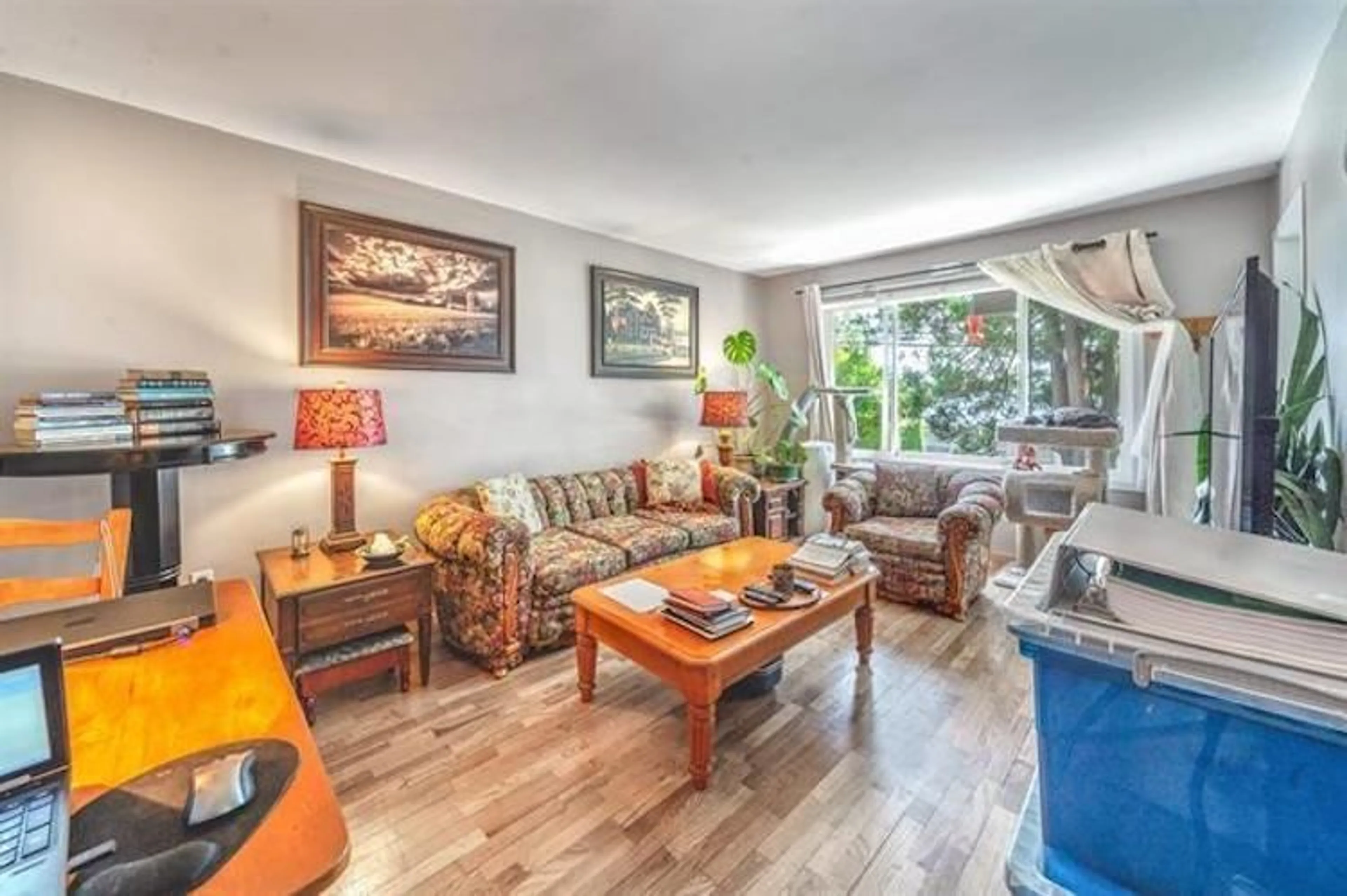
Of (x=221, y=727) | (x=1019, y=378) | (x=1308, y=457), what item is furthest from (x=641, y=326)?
(x=221, y=727)

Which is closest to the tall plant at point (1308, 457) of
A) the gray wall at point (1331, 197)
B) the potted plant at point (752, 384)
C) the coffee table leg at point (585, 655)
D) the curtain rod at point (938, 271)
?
the gray wall at point (1331, 197)

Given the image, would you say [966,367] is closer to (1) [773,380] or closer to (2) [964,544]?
(1) [773,380]

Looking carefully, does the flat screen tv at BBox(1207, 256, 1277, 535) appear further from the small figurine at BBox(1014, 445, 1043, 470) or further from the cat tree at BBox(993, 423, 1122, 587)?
the small figurine at BBox(1014, 445, 1043, 470)

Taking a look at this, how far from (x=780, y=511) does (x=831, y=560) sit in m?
1.96

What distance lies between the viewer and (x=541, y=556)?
2.95 m

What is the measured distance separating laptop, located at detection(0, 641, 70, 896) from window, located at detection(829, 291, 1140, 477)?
14.5 ft

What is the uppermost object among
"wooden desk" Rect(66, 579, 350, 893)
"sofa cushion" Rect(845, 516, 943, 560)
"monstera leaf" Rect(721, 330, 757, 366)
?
"monstera leaf" Rect(721, 330, 757, 366)

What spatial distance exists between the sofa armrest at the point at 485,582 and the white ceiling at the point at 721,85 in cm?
177

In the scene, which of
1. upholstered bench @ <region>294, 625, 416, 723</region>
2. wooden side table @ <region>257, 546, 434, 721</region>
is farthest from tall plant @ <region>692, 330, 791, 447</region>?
upholstered bench @ <region>294, 625, 416, 723</region>

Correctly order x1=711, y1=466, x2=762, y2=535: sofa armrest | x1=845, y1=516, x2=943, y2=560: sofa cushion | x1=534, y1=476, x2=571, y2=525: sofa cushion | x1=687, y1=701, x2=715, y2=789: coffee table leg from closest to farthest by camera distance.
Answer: x1=687, y1=701, x2=715, y2=789: coffee table leg < x1=845, y1=516, x2=943, y2=560: sofa cushion < x1=534, y1=476, x2=571, y2=525: sofa cushion < x1=711, y1=466, x2=762, y2=535: sofa armrest

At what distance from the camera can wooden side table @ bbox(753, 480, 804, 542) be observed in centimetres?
446

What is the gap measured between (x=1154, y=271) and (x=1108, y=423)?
3.38 feet

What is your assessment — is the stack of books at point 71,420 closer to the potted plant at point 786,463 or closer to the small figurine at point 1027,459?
the potted plant at point 786,463

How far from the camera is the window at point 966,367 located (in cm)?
393
